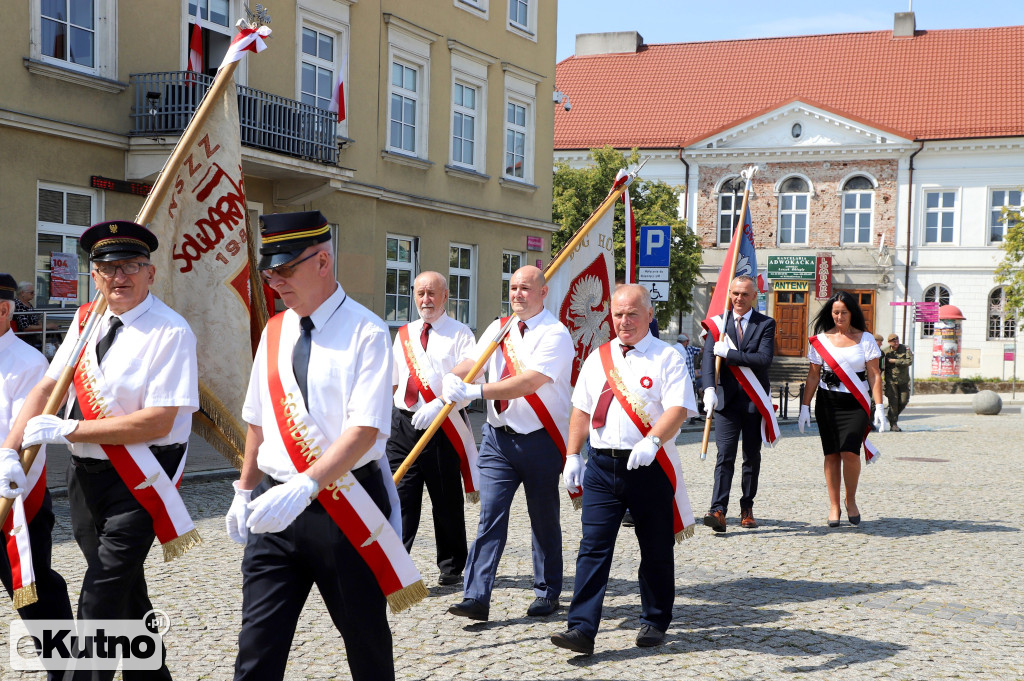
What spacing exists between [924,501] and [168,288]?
7699mm

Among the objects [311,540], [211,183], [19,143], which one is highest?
[19,143]

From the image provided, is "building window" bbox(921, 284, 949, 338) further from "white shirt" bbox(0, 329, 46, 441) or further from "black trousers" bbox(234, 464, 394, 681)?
"black trousers" bbox(234, 464, 394, 681)

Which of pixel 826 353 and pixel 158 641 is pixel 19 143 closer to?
pixel 826 353

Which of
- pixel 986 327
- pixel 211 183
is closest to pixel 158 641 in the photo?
pixel 211 183

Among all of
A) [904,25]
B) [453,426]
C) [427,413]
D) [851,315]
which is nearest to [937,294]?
[904,25]

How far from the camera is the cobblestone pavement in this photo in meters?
4.98

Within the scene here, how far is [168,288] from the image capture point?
6.05 meters

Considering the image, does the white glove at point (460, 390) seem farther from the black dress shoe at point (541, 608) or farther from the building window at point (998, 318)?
the building window at point (998, 318)

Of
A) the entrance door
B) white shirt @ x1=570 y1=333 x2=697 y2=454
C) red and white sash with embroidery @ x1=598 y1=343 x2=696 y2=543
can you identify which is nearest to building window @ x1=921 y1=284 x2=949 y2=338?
the entrance door

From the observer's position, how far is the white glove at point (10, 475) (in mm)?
3875

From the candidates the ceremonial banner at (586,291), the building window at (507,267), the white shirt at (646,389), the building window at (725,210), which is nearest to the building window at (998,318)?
the building window at (725,210)

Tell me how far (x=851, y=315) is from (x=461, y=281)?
1445 centimetres

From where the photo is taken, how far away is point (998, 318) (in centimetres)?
4156
